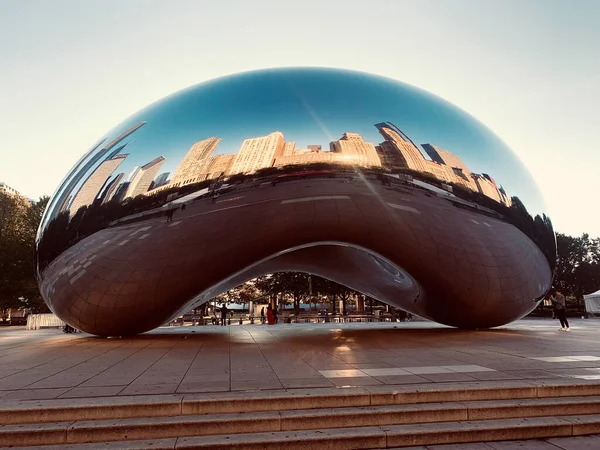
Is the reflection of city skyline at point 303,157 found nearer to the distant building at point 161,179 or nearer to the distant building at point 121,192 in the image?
the distant building at point 161,179

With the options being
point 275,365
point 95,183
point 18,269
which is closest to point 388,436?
point 275,365

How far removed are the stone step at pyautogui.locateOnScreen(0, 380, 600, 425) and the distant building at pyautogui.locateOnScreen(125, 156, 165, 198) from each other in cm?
500

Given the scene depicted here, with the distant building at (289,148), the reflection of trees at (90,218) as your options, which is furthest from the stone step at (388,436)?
the distant building at (289,148)

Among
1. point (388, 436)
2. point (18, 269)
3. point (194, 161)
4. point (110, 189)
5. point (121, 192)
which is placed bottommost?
point (388, 436)

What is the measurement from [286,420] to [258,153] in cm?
570

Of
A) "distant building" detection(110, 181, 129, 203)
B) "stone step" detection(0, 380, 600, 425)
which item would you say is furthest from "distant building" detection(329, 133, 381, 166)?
"stone step" detection(0, 380, 600, 425)

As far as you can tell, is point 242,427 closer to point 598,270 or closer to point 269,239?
point 269,239

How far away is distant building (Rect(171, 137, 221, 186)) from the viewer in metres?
9.05

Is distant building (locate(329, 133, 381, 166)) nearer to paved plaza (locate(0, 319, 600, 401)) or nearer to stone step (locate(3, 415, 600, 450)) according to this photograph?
paved plaza (locate(0, 319, 600, 401))

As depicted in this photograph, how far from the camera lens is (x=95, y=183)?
9.74 meters

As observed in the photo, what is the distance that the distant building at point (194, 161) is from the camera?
9.05 meters

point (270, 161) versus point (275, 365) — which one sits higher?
point (270, 161)

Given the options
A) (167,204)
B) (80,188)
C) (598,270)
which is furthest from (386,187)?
(598,270)

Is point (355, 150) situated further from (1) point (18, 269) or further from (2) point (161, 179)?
(1) point (18, 269)
